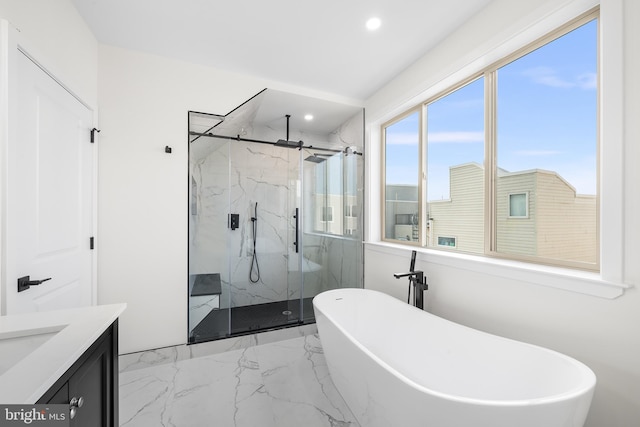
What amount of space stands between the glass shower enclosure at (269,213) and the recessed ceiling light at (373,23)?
3.82ft

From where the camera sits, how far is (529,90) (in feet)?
5.74

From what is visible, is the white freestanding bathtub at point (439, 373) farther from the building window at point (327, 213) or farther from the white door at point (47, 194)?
the white door at point (47, 194)

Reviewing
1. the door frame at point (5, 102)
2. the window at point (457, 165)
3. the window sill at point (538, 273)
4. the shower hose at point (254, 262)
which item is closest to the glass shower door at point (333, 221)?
the shower hose at point (254, 262)

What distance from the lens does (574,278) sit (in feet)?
4.46

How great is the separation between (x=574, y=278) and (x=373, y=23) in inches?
79.5

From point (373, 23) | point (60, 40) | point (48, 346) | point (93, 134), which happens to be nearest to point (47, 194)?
point (93, 134)

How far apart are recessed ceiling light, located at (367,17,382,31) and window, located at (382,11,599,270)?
0.84 metres

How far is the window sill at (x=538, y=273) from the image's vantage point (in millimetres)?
1265

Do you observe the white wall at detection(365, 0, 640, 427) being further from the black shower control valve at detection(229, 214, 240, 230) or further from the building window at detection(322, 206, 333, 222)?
the black shower control valve at detection(229, 214, 240, 230)

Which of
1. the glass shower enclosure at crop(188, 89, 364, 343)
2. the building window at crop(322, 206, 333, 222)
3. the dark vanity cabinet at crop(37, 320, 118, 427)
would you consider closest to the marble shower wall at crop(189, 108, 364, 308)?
the glass shower enclosure at crop(188, 89, 364, 343)

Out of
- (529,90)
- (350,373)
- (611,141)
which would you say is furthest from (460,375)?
(529,90)

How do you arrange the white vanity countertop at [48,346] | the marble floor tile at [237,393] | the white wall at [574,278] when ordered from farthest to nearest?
1. the marble floor tile at [237,393]
2. the white wall at [574,278]
3. the white vanity countertop at [48,346]

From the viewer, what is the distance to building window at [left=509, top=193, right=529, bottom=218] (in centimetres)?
176

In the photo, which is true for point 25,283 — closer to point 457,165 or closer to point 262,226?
point 262,226
